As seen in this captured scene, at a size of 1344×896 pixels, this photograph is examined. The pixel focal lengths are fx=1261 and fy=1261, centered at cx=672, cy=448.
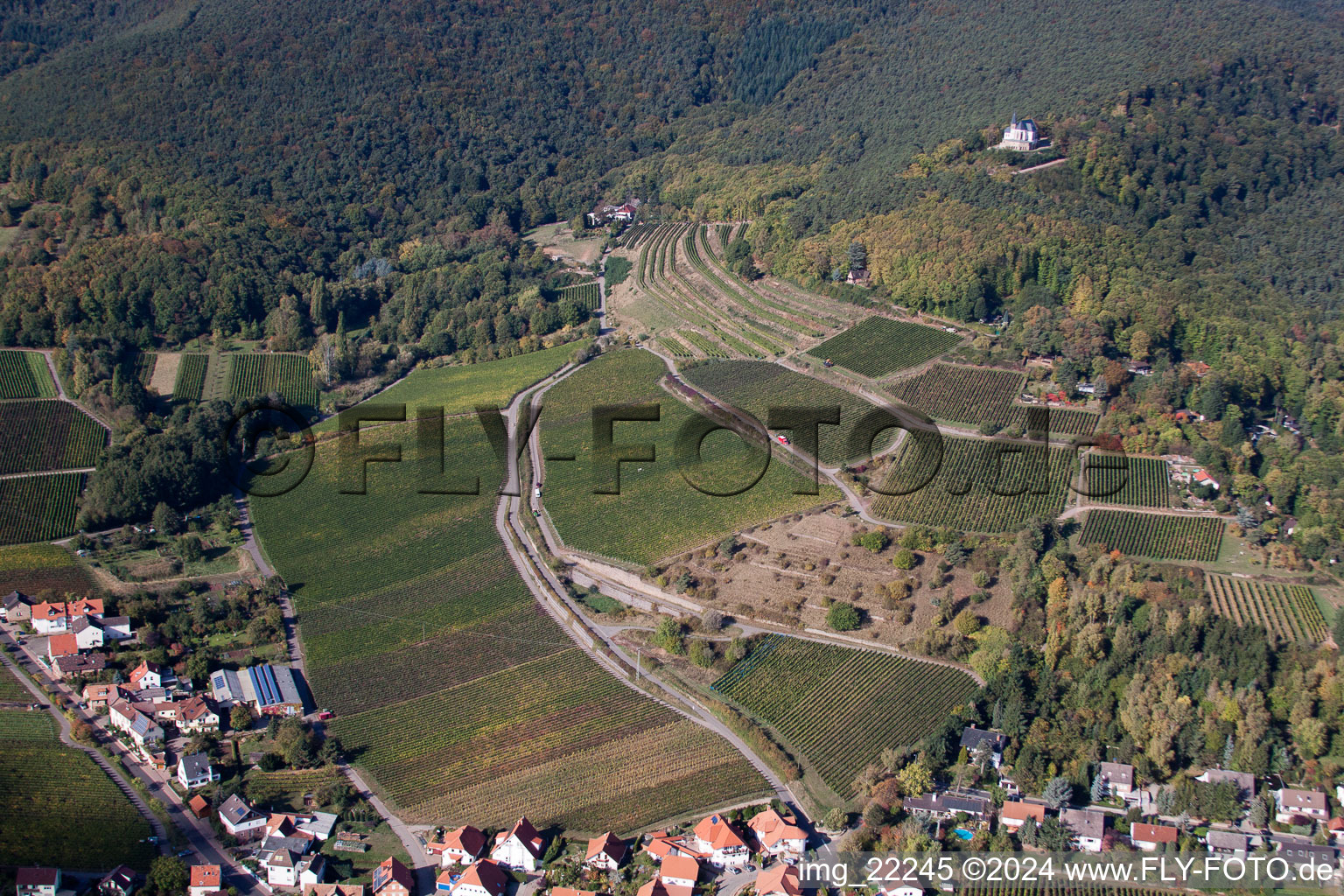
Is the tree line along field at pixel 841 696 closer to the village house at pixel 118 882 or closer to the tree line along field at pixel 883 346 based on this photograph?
the village house at pixel 118 882

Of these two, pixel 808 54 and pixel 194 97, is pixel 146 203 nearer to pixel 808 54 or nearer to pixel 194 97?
pixel 194 97

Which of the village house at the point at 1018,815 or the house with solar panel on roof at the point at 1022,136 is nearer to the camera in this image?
the village house at the point at 1018,815

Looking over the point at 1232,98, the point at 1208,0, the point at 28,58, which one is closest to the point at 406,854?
the point at 1232,98

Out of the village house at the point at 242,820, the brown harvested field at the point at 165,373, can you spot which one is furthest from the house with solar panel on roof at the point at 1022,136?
the village house at the point at 242,820

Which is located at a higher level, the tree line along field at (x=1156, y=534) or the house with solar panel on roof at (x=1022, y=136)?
the house with solar panel on roof at (x=1022, y=136)

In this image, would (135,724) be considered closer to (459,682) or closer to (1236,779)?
(459,682)

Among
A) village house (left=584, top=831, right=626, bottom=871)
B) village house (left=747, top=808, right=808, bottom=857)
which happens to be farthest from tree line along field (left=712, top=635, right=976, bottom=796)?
village house (left=584, top=831, right=626, bottom=871)
